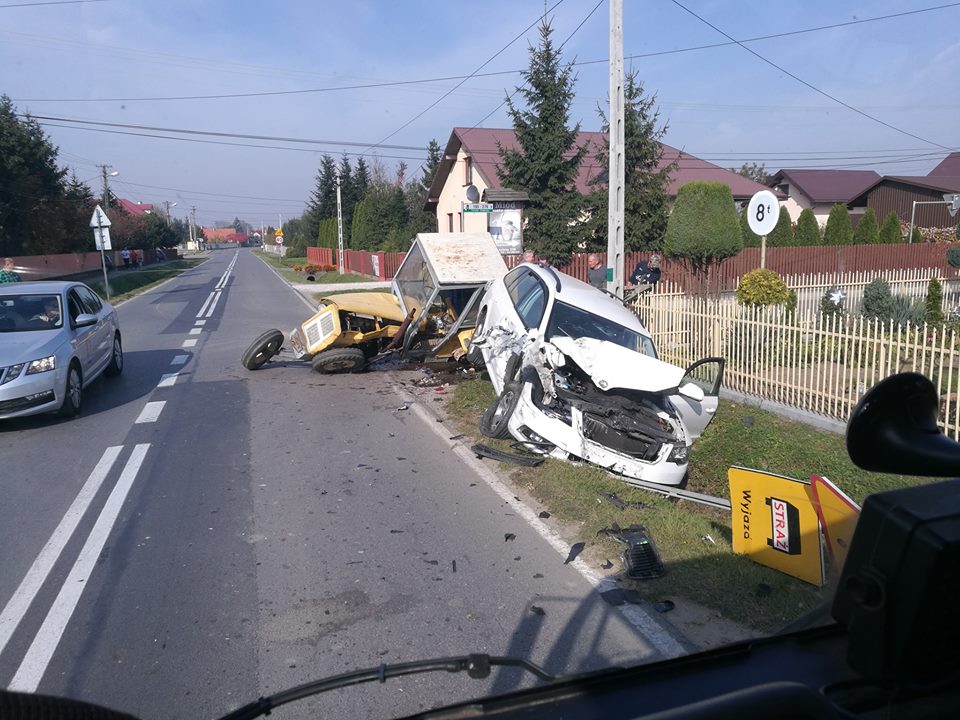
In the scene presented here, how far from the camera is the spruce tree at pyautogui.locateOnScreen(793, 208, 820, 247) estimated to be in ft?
107

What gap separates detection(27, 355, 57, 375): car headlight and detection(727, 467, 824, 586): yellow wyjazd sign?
25.3ft

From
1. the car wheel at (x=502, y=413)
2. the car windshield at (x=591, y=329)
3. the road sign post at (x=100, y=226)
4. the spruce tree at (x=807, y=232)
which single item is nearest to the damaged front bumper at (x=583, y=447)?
the car wheel at (x=502, y=413)

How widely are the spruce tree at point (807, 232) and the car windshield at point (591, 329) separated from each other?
2737 centimetres

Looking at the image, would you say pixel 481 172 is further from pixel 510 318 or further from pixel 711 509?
pixel 711 509

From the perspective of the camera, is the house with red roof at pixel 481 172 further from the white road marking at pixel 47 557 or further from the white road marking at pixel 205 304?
the white road marking at pixel 47 557

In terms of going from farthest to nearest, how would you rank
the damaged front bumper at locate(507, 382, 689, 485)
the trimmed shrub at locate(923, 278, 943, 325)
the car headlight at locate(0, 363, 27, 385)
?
the trimmed shrub at locate(923, 278, 943, 325) → the car headlight at locate(0, 363, 27, 385) → the damaged front bumper at locate(507, 382, 689, 485)

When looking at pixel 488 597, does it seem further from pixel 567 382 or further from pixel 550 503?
pixel 567 382

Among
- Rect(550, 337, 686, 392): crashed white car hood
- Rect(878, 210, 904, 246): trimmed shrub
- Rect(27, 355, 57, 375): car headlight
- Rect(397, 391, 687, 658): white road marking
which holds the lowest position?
Rect(397, 391, 687, 658): white road marking

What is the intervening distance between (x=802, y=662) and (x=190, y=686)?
3095mm

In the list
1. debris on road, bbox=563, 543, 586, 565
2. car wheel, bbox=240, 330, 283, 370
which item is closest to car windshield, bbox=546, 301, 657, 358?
debris on road, bbox=563, 543, 586, 565

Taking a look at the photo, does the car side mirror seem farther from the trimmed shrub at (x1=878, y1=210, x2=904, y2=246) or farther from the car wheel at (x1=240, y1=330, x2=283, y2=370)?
the trimmed shrub at (x1=878, y1=210, x2=904, y2=246)

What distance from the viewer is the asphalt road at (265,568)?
12.5ft

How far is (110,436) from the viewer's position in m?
8.53

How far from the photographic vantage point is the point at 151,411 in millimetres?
9695
